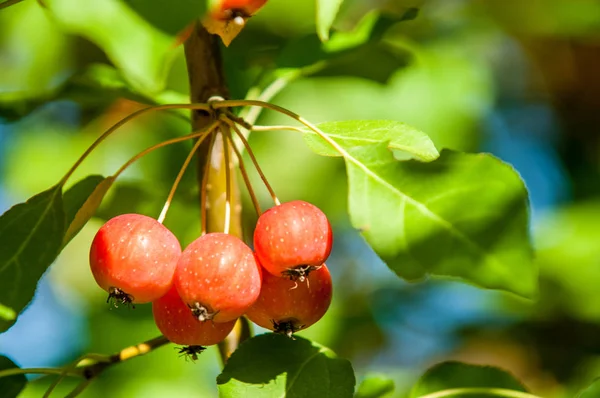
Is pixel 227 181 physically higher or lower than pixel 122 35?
lower

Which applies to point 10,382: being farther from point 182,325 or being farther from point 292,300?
point 292,300

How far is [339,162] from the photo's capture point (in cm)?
333

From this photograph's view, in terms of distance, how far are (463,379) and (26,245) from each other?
0.83 m

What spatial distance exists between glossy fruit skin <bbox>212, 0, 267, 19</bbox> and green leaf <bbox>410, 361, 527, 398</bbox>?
0.78 metres

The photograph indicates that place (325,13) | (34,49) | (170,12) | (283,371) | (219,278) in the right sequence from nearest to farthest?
(170,12) < (325,13) < (219,278) < (283,371) < (34,49)

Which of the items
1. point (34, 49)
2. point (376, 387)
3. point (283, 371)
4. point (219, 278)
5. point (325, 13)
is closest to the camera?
point (325, 13)

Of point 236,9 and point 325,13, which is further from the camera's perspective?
point 236,9

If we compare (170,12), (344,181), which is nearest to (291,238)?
(170,12)

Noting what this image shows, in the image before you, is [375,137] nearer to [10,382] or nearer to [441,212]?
[441,212]

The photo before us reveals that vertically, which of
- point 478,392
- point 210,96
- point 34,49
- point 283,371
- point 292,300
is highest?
point 34,49

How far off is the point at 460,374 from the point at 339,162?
73.5 inches

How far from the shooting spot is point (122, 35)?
2.76 feet

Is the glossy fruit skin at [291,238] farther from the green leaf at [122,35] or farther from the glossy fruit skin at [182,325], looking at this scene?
the green leaf at [122,35]

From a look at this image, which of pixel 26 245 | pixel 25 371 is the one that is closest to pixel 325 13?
pixel 26 245
